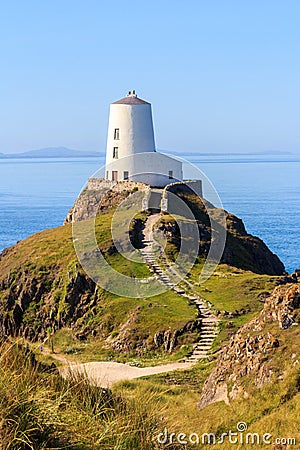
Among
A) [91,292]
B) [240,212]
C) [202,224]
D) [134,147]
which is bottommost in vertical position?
[240,212]

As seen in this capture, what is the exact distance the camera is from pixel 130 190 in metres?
54.2

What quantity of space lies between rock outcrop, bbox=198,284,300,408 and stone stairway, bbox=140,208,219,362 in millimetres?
10242

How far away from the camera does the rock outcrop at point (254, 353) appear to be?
17.4 meters

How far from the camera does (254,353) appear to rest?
719 inches

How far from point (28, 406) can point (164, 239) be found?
35.1m

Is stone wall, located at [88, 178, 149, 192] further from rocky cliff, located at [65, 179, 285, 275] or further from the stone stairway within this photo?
the stone stairway

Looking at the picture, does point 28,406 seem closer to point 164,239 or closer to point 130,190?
point 164,239

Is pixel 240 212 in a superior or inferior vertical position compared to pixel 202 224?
inferior

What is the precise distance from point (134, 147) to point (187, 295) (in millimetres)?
23172

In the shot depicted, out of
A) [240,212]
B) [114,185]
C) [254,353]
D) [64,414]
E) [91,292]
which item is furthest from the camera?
[240,212]

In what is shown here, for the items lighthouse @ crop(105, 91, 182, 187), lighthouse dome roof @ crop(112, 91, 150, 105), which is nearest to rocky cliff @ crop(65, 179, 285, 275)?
lighthouse @ crop(105, 91, 182, 187)

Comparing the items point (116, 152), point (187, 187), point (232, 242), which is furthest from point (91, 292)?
point (116, 152)

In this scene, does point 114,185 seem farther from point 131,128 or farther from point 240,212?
point 240,212

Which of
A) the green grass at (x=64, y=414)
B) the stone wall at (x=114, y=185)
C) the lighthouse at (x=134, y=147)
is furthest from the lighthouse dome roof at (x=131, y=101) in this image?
the green grass at (x=64, y=414)
